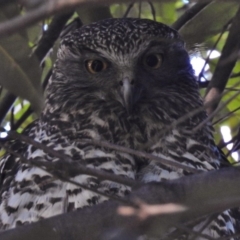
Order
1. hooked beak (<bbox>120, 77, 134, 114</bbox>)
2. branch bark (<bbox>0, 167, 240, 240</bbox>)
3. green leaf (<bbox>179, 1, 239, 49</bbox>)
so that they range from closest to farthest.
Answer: branch bark (<bbox>0, 167, 240, 240</bbox>) → hooked beak (<bbox>120, 77, 134, 114</bbox>) → green leaf (<bbox>179, 1, 239, 49</bbox>)

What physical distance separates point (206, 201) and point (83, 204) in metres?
1.26

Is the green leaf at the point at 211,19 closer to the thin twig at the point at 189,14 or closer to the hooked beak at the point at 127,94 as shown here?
the thin twig at the point at 189,14

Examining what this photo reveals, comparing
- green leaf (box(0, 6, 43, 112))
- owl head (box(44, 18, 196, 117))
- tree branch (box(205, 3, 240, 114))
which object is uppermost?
green leaf (box(0, 6, 43, 112))

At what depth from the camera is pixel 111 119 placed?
3012mm

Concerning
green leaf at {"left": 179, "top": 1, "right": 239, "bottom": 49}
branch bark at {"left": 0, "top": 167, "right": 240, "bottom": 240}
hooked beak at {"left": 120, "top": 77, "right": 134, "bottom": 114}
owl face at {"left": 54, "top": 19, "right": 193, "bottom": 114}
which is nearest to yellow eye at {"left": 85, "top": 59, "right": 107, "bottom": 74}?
owl face at {"left": 54, "top": 19, "right": 193, "bottom": 114}

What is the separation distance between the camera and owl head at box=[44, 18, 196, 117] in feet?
10.1

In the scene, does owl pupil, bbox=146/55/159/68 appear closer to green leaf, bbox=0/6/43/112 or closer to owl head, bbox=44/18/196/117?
owl head, bbox=44/18/196/117

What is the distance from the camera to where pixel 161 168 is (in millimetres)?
2670

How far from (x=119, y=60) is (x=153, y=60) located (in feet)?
0.74

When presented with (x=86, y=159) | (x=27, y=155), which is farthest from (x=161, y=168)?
(x=27, y=155)

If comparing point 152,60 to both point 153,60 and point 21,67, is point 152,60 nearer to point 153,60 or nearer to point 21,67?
point 153,60

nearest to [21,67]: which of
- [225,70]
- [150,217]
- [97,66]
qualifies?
[97,66]

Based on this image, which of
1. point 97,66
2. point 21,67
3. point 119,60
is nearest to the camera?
point 21,67

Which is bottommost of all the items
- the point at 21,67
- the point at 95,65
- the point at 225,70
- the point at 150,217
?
the point at 225,70
